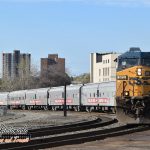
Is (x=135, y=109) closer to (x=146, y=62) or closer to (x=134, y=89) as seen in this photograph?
(x=134, y=89)

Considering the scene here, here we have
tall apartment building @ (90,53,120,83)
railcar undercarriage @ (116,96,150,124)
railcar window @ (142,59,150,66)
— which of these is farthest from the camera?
tall apartment building @ (90,53,120,83)

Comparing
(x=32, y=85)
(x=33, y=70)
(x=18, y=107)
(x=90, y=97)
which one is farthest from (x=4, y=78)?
(x=90, y=97)

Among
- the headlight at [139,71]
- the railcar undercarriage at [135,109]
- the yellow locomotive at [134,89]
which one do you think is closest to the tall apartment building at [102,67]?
the yellow locomotive at [134,89]

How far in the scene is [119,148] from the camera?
1444 cm

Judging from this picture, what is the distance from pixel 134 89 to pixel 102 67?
13791 cm

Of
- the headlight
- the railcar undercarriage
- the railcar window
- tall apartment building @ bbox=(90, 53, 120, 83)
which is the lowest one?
the railcar undercarriage

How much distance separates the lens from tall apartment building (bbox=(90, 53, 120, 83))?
483ft

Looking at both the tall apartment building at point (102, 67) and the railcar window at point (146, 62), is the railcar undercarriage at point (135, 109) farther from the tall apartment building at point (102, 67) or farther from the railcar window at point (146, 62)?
the tall apartment building at point (102, 67)

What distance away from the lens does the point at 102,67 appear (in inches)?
6304

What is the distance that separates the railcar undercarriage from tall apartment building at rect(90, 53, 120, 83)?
117 m

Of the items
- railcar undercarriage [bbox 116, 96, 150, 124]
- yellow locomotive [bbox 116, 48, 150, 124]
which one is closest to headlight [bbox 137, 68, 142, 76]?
yellow locomotive [bbox 116, 48, 150, 124]

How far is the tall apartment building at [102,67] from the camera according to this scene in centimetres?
14715

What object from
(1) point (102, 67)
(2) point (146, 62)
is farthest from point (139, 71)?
(1) point (102, 67)

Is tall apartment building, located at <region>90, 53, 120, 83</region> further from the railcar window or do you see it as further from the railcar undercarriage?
the railcar undercarriage
